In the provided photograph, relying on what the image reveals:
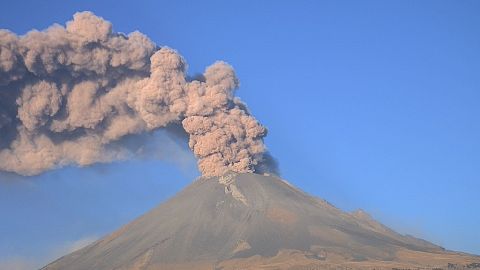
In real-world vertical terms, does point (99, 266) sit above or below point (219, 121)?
below

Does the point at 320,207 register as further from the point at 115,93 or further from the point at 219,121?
the point at 115,93

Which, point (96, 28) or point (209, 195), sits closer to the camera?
point (96, 28)

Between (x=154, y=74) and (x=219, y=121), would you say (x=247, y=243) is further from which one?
(x=154, y=74)

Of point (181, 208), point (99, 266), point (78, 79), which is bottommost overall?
point (99, 266)

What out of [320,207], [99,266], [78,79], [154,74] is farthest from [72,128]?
[320,207]

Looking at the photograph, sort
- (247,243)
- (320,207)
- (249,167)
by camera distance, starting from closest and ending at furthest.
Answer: (247,243), (249,167), (320,207)

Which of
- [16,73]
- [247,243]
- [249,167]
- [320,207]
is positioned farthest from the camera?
[320,207]

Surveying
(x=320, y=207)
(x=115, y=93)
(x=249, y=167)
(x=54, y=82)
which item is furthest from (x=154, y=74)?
(x=320, y=207)
